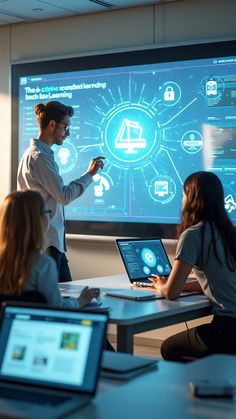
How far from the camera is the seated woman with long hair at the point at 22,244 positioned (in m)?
2.39

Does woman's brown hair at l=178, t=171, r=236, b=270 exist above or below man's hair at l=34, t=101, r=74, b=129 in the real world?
below

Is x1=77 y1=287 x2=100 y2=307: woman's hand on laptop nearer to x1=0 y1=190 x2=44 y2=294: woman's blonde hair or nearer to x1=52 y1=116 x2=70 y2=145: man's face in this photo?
x1=0 y1=190 x2=44 y2=294: woman's blonde hair

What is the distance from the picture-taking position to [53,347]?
6.27 feet

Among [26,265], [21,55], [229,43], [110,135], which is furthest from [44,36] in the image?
[26,265]

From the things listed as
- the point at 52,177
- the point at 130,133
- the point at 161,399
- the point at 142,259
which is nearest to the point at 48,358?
the point at 161,399

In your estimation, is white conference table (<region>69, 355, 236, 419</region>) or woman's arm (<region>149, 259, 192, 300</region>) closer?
white conference table (<region>69, 355, 236, 419</region>)

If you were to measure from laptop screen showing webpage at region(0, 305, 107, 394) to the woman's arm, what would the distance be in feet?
4.62

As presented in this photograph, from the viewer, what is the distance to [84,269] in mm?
6020

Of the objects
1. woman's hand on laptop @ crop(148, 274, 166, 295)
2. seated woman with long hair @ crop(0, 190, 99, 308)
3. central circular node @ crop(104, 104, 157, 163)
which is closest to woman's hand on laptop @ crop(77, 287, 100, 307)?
woman's hand on laptop @ crop(148, 274, 166, 295)

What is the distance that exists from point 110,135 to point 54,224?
1802 millimetres

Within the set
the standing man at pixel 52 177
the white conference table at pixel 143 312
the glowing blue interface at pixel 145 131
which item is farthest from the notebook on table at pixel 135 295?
the glowing blue interface at pixel 145 131

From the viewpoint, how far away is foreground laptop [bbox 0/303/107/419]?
1.83 m

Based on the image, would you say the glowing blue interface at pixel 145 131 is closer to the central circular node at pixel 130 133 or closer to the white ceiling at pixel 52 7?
the central circular node at pixel 130 133

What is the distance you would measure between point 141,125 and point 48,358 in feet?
12.8
